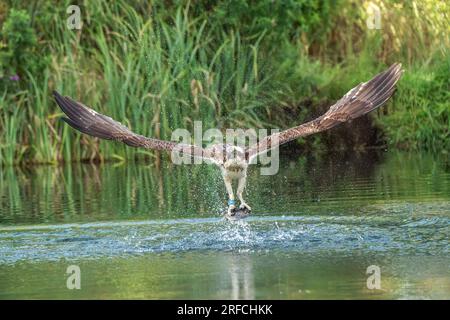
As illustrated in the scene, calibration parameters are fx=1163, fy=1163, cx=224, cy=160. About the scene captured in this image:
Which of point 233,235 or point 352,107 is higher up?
point 352,107

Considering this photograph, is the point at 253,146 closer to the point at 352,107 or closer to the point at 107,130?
the point at 352,107

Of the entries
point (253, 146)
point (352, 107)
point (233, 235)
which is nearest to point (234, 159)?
point (253, 146)

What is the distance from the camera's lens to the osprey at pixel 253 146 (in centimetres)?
1273

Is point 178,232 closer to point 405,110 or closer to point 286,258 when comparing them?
point 286,258

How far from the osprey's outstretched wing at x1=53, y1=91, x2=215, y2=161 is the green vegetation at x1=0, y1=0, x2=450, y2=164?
7.04 metres

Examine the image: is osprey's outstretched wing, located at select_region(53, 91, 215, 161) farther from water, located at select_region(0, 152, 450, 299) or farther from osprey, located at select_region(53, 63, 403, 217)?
water, located at select_region(0, 152, 450, 299)

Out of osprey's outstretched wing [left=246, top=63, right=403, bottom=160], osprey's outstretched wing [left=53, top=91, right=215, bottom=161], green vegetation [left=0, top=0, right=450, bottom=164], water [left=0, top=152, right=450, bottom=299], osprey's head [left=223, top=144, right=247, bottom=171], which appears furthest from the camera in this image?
green vegetation [left=0, top=0, right=450, bottom=164]

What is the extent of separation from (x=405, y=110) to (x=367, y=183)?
5.11 metres

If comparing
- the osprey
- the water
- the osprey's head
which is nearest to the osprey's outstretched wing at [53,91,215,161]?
the osprey

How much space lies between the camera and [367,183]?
16.7m

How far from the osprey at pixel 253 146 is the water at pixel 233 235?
67cm

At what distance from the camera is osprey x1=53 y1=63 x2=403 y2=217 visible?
501 inches

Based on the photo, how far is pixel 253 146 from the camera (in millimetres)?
13180

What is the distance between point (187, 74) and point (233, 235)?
30.4ft
